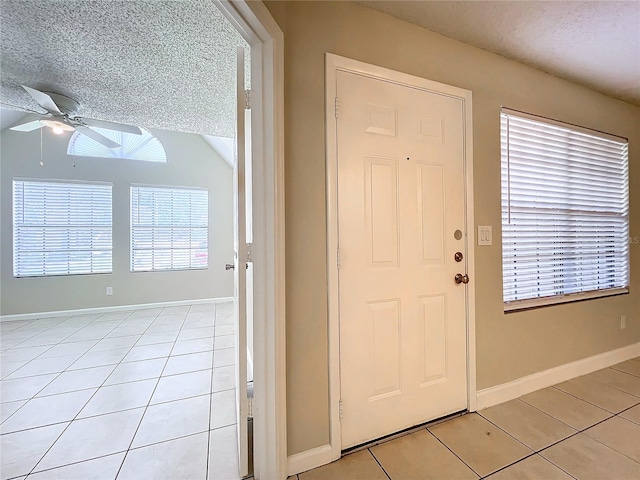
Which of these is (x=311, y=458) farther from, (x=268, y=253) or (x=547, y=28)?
(x=547, y=28)

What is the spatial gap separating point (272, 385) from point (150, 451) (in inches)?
36.6

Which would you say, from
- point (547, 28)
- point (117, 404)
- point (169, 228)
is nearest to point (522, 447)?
point (547, 28)

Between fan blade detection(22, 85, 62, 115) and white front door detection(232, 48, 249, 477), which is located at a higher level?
fan blade detection(22, 85, 62, 115)

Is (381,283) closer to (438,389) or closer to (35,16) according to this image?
(438,389)

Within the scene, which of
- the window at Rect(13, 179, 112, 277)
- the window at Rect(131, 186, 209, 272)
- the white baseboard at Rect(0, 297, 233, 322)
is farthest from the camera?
the window at Rect(131, 186, 209, 272)

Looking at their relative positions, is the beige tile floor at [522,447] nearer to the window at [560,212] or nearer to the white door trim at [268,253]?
the white door trim at [268,253]

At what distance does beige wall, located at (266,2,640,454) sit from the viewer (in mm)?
1294

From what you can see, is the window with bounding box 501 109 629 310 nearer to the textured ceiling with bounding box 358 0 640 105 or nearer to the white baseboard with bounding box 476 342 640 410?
the textured ceiling with bounding box 358 0 640 105

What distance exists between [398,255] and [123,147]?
5.14 m

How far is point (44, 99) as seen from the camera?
2133 mm

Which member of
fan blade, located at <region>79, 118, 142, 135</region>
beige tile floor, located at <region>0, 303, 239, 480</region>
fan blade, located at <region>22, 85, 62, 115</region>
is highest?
fan blade, located at <region>79, 118, 142, 135</region>

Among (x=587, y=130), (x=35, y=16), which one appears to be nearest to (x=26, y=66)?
(x=35, y=16)

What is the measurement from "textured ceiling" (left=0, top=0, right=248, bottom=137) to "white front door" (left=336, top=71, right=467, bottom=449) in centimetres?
98

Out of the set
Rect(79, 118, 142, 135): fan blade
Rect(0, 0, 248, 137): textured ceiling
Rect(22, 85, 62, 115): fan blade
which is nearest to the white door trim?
Rect(0, 0, 248, 137): textured ceiling
